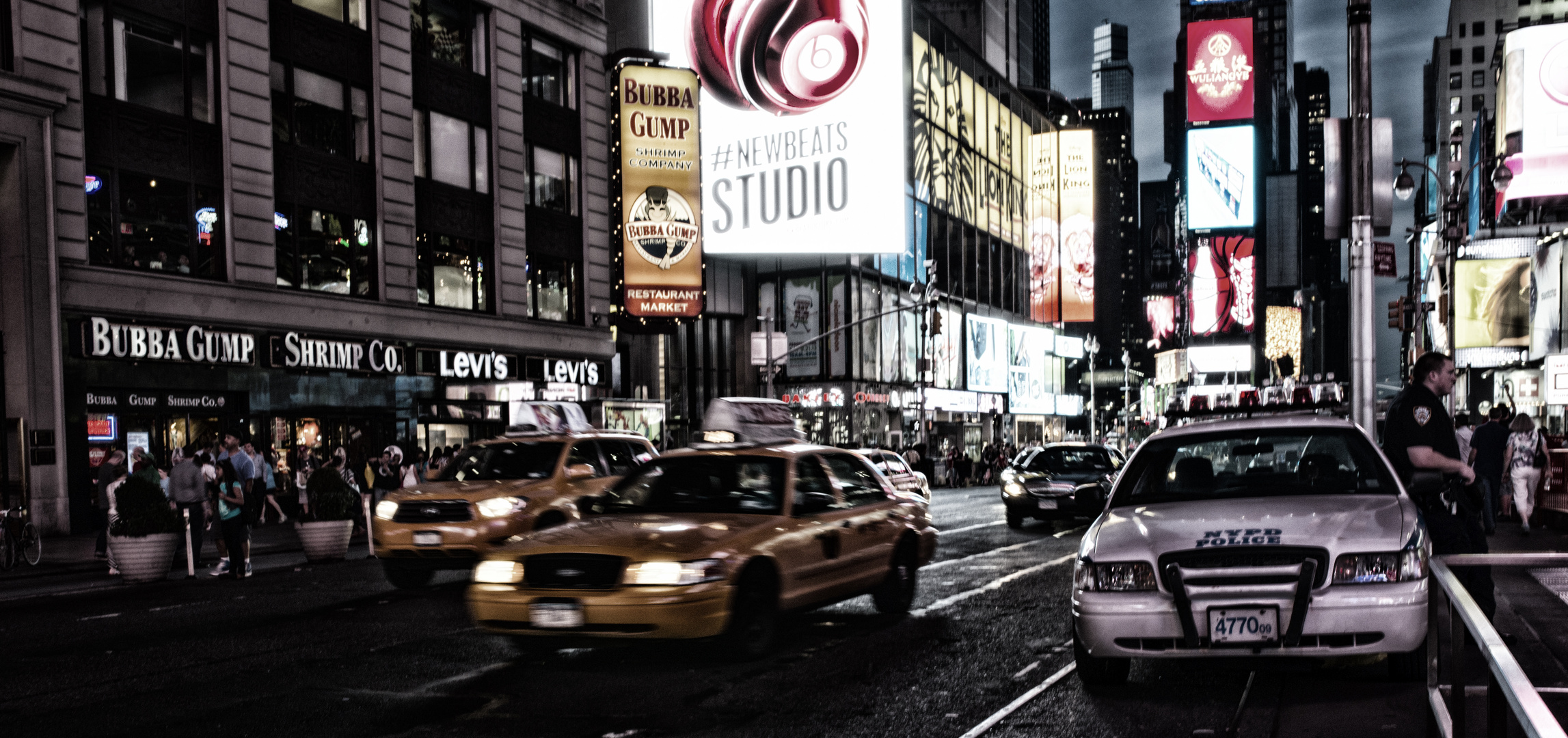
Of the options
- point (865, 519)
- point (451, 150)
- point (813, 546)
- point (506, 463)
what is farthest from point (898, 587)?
point (451, 150)

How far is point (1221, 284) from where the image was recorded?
12431cm

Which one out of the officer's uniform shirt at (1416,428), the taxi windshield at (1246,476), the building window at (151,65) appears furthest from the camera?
the building window at (151,65)

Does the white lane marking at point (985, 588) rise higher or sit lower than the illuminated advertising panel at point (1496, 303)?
lower

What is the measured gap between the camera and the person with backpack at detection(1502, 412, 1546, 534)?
1848 cm

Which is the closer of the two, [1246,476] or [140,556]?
[1246,476]

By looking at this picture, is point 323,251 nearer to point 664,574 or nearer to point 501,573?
point 501,573

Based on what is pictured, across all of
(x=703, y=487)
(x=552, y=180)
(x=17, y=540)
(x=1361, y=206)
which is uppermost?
(x=552, y=180)

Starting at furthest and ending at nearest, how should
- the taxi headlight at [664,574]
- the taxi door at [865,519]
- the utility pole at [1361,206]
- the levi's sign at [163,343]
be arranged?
the levi's sign at [163,343] < the utility pole at [1361,206] < the taxi door at [865,519] < the taxi headlight at [664,574]

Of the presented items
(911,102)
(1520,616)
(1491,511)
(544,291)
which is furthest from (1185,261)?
(1520,616)

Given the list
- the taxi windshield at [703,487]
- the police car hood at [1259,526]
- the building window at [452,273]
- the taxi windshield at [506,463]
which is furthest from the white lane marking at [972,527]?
the building window at [452,273]

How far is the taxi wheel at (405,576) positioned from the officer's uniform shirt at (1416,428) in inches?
377

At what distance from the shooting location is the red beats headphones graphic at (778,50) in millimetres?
54125

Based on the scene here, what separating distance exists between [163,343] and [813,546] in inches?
753

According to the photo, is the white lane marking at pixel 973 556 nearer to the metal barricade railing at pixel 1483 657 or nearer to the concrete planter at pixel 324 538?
the concrete planter at pixel 324 538
